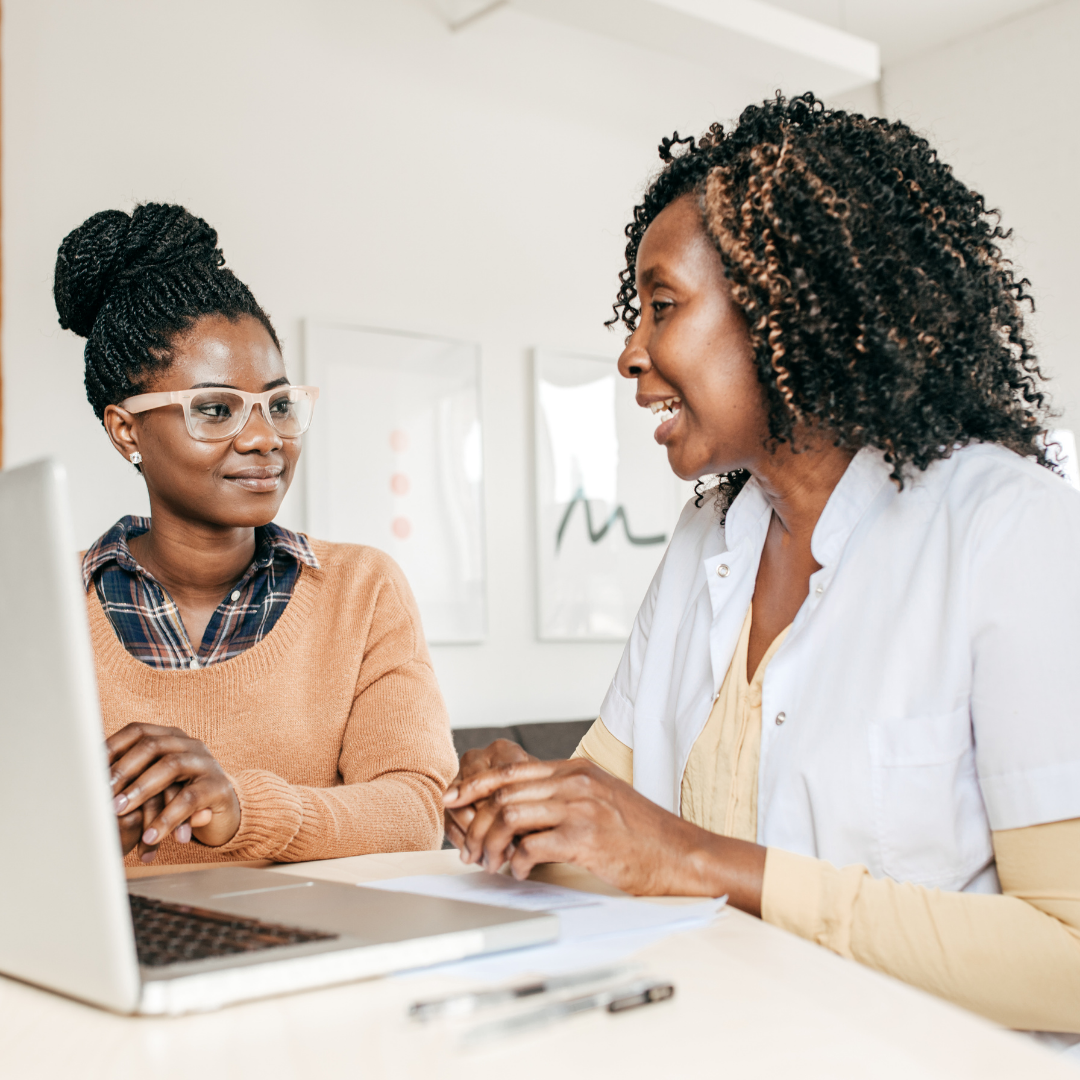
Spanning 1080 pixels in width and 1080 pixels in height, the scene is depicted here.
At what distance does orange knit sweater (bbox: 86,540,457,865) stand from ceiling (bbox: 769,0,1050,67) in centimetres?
330

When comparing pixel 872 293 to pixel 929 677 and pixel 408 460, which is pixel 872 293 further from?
pixel 408 460

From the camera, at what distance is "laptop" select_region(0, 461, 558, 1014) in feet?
1.82

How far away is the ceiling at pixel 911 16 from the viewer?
414 cm

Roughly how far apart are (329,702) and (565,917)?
973mm

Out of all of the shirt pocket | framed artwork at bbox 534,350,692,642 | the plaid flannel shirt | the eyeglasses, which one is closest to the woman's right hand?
the shirt pocket

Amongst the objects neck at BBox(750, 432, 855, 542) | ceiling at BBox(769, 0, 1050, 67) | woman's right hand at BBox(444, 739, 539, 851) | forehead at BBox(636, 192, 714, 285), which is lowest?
woman's right hand at BBox(444, 739, 539, 851)

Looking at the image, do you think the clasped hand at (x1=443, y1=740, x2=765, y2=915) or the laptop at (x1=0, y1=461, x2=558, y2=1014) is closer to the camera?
the laptop at (x1=0, y1=461, x2=558, y2=1014)

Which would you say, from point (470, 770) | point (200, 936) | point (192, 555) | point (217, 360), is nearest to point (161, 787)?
point (470, 770)

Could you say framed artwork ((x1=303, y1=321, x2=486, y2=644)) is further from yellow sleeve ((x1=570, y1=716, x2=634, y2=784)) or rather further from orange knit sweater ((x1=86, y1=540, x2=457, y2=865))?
yellow sleeve ((x1=570, y1=716, x2=634, y2=784))

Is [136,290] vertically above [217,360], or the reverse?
[136,290]

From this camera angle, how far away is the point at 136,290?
6.03 ft

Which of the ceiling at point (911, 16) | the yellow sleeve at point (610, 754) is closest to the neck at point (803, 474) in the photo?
the yellow sleeve at point (610, 754)

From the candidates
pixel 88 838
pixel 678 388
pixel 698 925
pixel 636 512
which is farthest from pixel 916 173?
pixel 636 512

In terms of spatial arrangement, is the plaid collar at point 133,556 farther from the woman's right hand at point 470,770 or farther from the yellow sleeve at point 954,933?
the yellow sleeve at point 954,933
